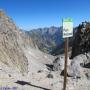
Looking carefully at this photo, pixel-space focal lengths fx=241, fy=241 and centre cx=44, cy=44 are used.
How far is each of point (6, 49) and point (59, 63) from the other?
6.59 m

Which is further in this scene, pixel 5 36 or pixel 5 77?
pixel 5 36

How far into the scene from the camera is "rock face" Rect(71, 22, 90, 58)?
221 feet

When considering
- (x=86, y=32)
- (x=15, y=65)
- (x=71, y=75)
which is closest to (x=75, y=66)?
(x=71, y=75)

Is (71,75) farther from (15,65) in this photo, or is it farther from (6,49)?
(6,49)

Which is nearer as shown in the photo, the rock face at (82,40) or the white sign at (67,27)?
the white sign at (67,27)

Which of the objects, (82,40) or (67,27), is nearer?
A: (67,27)

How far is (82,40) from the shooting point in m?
73.6

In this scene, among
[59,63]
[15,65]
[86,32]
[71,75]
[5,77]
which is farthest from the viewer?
[86,32]

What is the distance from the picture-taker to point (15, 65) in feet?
76.8

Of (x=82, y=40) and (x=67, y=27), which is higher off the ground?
(x=82, y=40)

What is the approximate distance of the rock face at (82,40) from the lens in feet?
221

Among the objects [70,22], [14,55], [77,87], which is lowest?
[77,87]

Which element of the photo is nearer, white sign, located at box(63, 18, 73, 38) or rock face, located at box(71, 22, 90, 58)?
white sign, located at box(63, 18, 73, 38)

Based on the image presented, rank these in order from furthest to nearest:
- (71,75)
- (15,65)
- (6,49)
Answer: (6,49)
(15,65)
(71,75)
